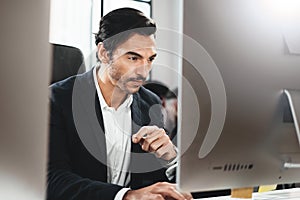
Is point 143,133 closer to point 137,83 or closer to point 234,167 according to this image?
point 137,83

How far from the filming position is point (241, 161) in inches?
31.9

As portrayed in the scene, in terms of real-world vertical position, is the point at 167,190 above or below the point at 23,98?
below

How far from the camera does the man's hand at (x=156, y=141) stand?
1.18 m

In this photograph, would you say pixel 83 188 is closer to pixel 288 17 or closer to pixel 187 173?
pixel 187 173

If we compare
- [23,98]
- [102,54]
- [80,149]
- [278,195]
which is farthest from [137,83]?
[278,195]

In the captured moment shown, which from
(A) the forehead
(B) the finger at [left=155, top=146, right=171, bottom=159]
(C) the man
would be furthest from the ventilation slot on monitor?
(A) the forehead

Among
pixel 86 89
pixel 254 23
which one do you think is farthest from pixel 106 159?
pixel 254 23

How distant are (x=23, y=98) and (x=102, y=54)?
1.05ft

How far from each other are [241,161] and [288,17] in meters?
0.35

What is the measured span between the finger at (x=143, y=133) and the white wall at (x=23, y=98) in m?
0.30

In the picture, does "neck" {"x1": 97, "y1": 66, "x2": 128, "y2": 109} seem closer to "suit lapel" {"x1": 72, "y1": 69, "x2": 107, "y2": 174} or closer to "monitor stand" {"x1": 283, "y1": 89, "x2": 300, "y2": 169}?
"suit lapel" {"x1": 72, "y1": 69, "x2": 107, "y2": 174}

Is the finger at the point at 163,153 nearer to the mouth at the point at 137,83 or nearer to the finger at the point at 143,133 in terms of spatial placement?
the finger at the point at 143,133

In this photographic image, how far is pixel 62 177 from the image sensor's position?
1.08 m

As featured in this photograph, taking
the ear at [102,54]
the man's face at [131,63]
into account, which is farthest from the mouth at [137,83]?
the ear at [102,54]
